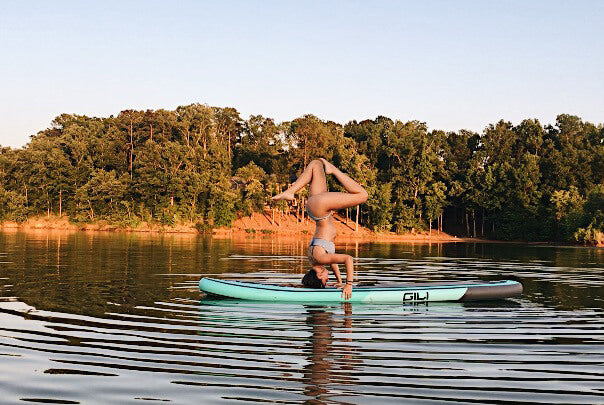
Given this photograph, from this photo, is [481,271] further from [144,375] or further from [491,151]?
[491,151]

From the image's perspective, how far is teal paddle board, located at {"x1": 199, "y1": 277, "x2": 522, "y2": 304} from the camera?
712 inches

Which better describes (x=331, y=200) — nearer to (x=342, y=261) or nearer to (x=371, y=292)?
(x=342, y=261)

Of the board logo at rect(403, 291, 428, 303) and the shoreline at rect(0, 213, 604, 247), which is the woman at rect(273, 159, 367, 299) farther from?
the shoreline at rect(0, 213, 604, 247)

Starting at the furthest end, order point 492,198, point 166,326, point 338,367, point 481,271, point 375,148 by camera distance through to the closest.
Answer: point 375,148, point 492,198, point 481,271, point 166,326, point 338,367

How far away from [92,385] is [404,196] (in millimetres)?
92519

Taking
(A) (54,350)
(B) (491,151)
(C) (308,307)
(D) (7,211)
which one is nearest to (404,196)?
(B) (491,151)

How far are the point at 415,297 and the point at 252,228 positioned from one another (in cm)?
7509

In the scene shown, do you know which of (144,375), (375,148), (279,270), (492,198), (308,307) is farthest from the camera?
(375,148)

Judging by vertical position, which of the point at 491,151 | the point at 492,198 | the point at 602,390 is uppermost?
the point at 491,151

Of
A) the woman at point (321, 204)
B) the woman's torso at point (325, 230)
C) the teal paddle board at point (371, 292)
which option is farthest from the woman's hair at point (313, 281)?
the woman's torso at point (325, 230)

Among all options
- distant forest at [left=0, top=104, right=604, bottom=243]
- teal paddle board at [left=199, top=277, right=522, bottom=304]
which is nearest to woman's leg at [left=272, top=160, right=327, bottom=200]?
teal paddle board at [left=199, top=277, right=522, bottom=304]

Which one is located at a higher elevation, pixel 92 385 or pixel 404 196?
pixel 404 196

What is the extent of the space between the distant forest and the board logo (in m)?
72.0

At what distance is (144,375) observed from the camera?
951 centimetres
